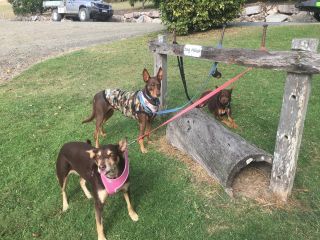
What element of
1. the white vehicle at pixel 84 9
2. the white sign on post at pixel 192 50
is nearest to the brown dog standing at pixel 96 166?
the white sign on post at pixel 192 50

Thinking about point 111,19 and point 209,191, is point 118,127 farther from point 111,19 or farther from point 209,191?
point 111,19

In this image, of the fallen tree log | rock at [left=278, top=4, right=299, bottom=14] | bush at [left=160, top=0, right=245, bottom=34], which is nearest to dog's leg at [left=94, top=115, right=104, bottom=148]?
the fallen tree log

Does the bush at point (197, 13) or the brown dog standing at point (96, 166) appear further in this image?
the bush at point (197, 13)

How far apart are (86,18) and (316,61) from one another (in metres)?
27.8

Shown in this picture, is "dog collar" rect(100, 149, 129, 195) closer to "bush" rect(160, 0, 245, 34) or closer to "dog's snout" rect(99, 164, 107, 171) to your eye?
"dog's snout" rect(99, 164, 107, 171)

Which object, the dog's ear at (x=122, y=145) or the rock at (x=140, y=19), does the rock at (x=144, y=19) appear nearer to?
the rock at (x=140, y=19)

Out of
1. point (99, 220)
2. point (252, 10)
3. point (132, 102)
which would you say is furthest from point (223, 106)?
point (252, 10)

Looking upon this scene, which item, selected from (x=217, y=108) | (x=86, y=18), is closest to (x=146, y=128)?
(x=217, y=108)

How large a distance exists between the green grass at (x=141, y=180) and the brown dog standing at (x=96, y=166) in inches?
12.2

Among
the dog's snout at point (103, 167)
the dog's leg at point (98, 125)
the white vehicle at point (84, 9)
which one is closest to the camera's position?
the dog's snout at point (103, 167)

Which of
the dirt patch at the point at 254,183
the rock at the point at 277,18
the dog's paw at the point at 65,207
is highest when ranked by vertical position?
the rock at the point at 277,18

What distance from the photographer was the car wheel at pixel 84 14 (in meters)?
28.7

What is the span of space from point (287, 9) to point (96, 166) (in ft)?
69.3

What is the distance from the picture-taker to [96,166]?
420cm
